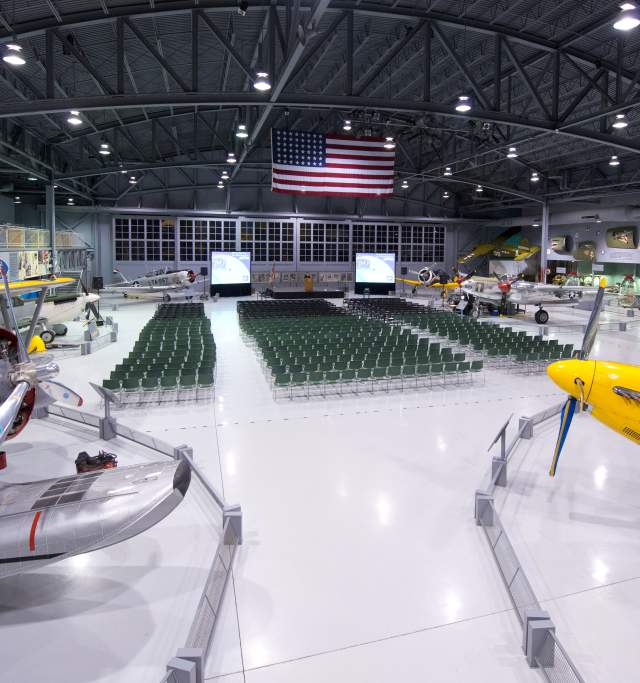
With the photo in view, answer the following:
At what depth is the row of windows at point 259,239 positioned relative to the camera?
140ft

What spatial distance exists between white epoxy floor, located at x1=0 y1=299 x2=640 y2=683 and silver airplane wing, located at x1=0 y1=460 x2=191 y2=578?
827 millimetres

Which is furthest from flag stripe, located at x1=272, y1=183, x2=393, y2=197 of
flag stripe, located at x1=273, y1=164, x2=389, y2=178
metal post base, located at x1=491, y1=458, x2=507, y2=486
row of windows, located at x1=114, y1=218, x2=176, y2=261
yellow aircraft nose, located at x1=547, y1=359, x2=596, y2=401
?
row of windows, located at x1=114, y1=218, x2=176, y2=261

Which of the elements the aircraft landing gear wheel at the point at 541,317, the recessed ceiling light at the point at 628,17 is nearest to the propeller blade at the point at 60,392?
the recessed ceiling light at the point at 628,17

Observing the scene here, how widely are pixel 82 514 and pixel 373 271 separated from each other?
125ft

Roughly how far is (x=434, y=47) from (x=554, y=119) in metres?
6.62

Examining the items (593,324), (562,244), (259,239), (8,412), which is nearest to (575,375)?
(593,324)

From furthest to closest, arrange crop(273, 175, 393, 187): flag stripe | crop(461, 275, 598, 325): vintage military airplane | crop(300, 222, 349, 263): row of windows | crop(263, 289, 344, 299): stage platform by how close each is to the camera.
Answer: crop(300, 222, 349, 263): row of windows < crop(263, 289, 344, 299): stage platform < crop(461, 275, 598, 325): vintage military airplane < crop(273, 175, 393, 187): flag stripe

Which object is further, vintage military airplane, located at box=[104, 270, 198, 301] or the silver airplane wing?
vintage military airplane, located at box=[104, 270, 198, 301]

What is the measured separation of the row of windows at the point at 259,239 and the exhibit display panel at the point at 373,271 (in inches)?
187

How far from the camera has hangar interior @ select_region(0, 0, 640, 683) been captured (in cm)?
525

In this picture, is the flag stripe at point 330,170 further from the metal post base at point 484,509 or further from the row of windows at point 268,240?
the row of windows at point 268,240

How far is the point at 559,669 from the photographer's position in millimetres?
4543

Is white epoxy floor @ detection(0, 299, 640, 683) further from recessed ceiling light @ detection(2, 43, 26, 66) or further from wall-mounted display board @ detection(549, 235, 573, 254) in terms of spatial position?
wall-mounted display board @ detection(549, 235, 573, 254)

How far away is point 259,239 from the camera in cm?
4541
